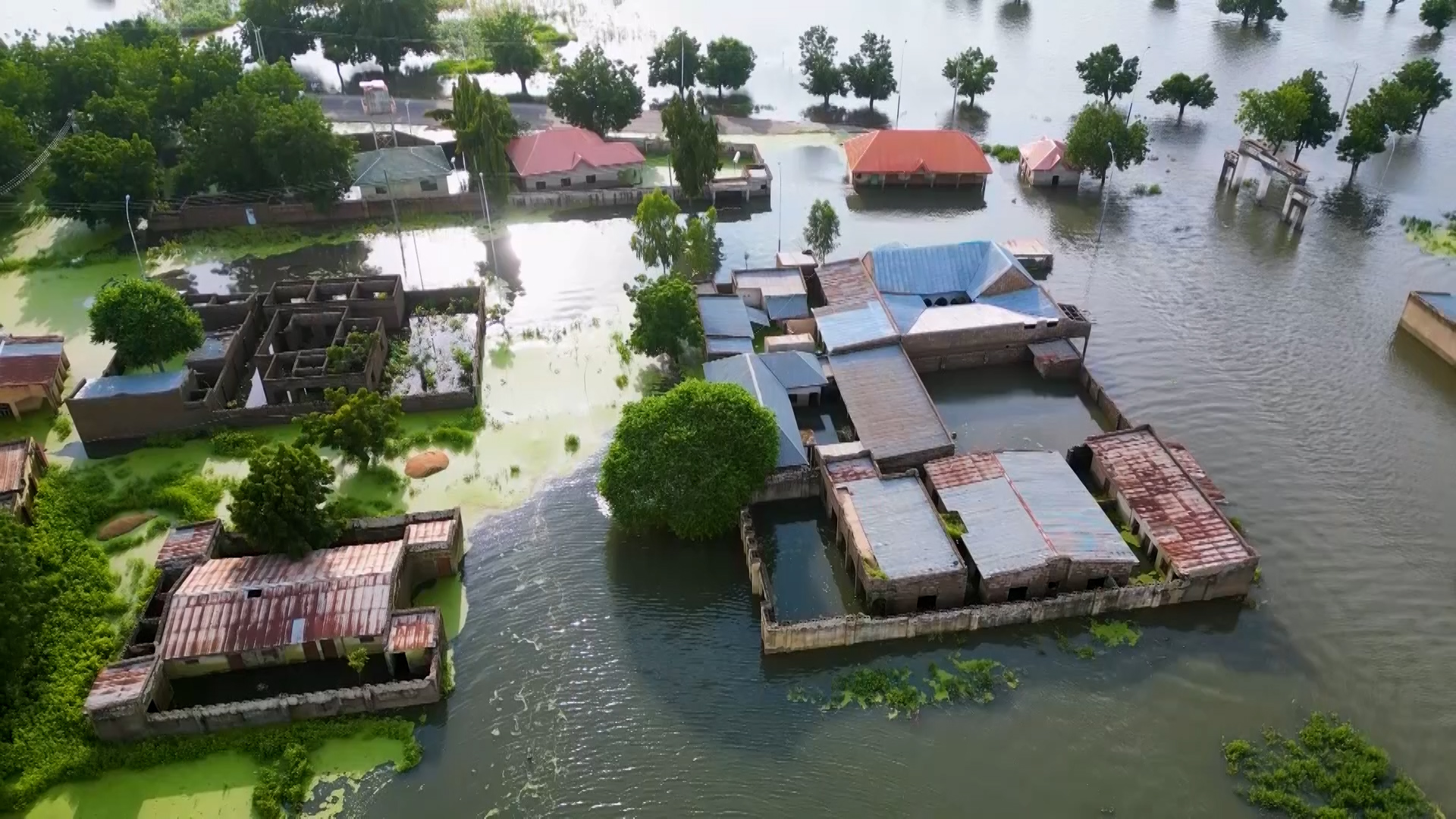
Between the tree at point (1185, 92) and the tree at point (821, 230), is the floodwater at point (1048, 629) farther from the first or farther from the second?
the tree at point (1185, 92)

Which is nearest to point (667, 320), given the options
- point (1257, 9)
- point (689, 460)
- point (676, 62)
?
point (689, 460)

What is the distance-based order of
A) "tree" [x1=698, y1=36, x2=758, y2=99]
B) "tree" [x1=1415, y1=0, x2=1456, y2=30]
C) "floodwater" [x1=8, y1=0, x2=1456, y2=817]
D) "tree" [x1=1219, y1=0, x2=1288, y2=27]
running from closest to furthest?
"floodwater" [x1=8, y1=0, x2=1456, y2=817], "tree" [x1=698, y1=36, x2=758, y2=99], "tree" [x1=1415, y1=0, x2=1456, y2=30], "tree" [x1=1219, y1=0, x2=1288, y2=27]

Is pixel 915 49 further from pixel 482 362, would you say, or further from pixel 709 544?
pixel 709 544

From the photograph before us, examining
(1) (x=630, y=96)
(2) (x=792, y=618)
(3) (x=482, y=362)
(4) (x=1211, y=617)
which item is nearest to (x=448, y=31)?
(1) (x=630, y=96)

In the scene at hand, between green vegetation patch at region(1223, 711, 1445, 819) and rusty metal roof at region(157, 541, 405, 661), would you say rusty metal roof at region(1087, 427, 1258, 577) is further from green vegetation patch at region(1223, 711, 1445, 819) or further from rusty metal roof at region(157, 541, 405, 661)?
rusty metal roof at region(157, 541, 405, 661)

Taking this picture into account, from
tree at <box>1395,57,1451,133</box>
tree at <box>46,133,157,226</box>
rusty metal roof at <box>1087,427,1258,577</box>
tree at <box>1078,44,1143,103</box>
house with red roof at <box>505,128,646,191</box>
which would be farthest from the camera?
tree at <box>1078,44,1143,103</box>

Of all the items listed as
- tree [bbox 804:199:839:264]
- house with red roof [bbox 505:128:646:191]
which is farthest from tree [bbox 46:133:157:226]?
tree [bbox 804:199:839:264]

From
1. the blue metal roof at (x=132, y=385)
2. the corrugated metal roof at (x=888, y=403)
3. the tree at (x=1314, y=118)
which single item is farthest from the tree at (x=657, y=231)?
the tree at (x=1314, y=118)
